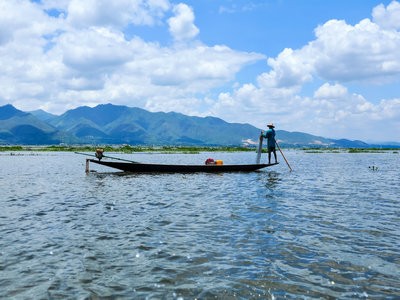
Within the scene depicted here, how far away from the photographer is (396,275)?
7.93m

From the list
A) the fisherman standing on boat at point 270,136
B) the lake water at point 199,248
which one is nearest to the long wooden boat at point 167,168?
the fisherman standing on boat at point 270,136

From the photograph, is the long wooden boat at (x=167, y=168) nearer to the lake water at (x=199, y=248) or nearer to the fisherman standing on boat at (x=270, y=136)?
the fisherman standing on boat at (x=270, y=136)

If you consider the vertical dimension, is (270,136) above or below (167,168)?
above

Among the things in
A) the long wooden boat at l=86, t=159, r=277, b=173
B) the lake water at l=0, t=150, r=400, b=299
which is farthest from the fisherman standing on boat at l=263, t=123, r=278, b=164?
the lake water at l=0, t=150, r=400, b=299

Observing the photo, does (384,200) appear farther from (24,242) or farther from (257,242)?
(24,242)

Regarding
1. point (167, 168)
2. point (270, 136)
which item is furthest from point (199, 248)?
point (270, 136)

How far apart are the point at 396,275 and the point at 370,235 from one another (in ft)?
11.5

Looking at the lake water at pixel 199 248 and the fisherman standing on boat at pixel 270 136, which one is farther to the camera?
the fisherman standing on boat at pixel 270 136

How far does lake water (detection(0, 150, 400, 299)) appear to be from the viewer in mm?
7316

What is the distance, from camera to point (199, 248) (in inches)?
394

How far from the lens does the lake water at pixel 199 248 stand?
24.0 ft

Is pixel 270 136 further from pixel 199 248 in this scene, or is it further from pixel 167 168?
pixel 199 248

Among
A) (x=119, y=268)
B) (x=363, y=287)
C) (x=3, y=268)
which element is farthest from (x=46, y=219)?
(x=363, y=287)

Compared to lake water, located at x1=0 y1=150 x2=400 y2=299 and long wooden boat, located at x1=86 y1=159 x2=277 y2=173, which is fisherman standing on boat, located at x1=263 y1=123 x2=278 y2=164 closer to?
long wooden boat, located at x1=86 y1=159 x2=277 y2=173
